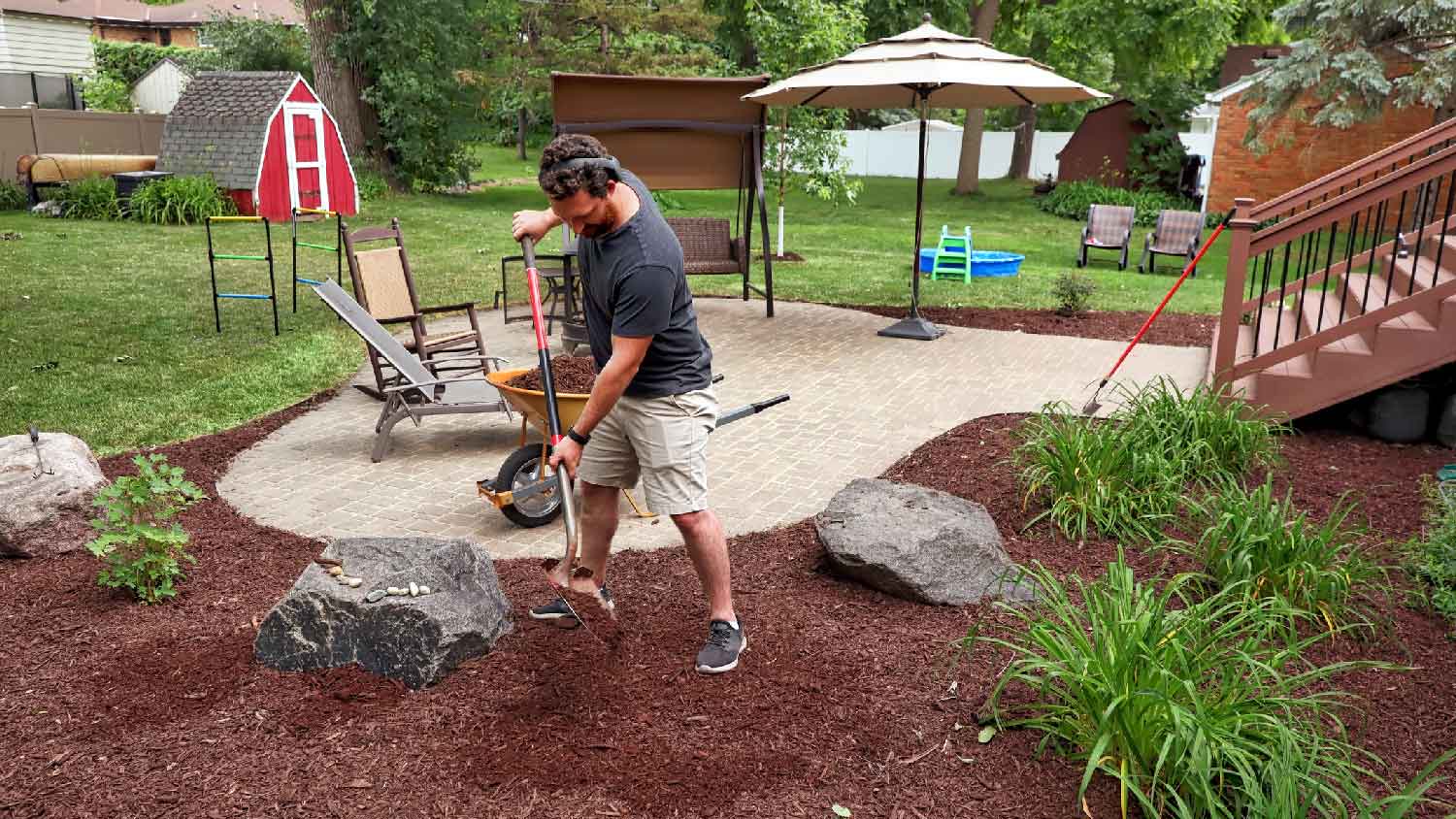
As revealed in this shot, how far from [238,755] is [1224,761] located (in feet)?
8.94

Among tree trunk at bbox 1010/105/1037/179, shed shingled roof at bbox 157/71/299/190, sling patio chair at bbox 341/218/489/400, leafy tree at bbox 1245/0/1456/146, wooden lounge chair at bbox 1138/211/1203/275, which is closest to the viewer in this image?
sling patio chair at bbox 341/218/489/400

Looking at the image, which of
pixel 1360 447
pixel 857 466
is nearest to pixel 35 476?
pixel 857 466

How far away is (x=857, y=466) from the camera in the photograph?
19.4ft

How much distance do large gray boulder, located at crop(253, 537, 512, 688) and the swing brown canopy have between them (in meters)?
6.22

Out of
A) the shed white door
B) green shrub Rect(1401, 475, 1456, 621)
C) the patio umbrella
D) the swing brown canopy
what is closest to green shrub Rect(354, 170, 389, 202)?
the shed white door

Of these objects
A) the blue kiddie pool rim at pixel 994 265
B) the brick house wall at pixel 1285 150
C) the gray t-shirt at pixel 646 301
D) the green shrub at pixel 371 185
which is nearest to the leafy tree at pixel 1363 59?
the brick house wall at pixel 1285 150

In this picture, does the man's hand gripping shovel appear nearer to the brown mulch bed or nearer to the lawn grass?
the lawn grass

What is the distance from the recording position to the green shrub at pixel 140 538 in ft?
13.1

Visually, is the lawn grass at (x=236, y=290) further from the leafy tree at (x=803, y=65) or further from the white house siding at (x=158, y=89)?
the white house siding at (x=158, y=89)

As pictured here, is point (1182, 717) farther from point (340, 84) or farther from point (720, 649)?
point (340, 84)

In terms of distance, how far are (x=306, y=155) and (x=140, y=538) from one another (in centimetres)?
1691

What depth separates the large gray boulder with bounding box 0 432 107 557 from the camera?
177 inches

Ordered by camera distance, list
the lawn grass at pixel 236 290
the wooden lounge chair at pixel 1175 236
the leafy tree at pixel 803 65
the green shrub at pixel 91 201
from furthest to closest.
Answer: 1. the green shrub at pixel 91 201
2. the wooden lounge chair at pixel 1175 236
3. the leafy tree at pixel 803 65
4. the lawn grass at pixel 236 290

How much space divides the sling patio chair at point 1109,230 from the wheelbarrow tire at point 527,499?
37.6ft
